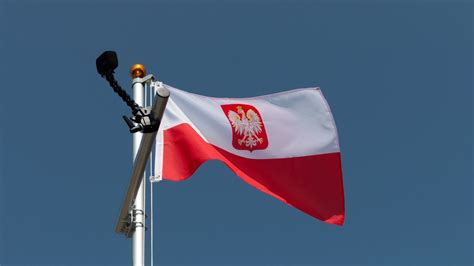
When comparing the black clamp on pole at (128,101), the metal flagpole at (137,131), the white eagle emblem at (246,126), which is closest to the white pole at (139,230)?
the metal flagpole at (137,131)

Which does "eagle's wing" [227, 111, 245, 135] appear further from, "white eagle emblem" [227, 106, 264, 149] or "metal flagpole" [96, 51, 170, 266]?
"metal flagpole" [96, 51, 170, 266]

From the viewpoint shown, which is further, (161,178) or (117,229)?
(161,178)

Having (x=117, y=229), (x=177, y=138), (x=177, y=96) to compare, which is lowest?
(x=117, y=229)

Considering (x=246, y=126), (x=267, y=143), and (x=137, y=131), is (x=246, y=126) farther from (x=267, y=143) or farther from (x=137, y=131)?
(x=137, y=131)

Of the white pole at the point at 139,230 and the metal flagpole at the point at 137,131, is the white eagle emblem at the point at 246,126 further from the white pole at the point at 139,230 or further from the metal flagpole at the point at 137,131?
the white pole at the point at 139,230

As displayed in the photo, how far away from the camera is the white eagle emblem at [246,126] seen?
11844 mm

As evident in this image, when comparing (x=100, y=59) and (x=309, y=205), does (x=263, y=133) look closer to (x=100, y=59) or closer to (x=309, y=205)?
(x=309, y=205)

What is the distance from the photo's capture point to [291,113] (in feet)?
42.7

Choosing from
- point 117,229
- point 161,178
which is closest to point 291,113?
point 161,178

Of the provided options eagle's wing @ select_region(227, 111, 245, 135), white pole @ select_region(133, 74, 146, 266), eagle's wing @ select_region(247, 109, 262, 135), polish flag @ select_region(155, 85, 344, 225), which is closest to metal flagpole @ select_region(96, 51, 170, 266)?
white pole @ select_region(133, 74, 146, 266)

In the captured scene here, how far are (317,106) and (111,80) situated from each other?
6.77m

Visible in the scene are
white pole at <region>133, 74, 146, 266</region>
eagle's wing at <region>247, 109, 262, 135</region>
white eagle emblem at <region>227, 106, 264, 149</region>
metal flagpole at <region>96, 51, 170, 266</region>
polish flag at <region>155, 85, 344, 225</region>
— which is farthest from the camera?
eagle's wing at <region>247, 109, 262, 135</region>

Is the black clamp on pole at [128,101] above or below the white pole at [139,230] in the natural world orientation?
above

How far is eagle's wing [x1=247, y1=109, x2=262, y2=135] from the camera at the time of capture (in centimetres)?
1212
